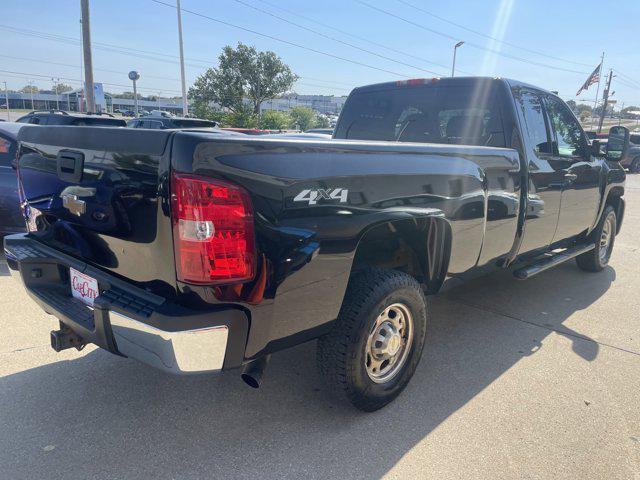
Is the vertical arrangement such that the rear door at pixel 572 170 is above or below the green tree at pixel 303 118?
below

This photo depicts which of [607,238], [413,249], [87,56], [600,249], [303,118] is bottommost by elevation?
[600,249]

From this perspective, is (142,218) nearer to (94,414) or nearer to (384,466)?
(94,414)

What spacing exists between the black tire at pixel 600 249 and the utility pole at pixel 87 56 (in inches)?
563

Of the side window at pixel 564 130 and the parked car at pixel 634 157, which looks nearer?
the side window at pixel 564 130

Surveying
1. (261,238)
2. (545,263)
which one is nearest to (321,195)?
(261,238)

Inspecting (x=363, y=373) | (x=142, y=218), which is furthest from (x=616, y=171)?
(x=142, y=218)

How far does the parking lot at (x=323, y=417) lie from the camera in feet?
7.62

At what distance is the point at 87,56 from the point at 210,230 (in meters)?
15.7

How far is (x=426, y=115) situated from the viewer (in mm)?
4164

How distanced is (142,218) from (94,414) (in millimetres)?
1319

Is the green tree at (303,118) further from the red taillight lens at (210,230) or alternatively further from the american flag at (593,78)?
the red taillight lens at (210,230)

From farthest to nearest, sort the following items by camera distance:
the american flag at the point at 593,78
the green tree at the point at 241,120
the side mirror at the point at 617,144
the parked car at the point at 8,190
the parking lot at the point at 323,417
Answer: the american flag at the point at 593,78 → the green tree at the point at 241,120 → the parked car at the point at 8,190 → the side mirror at the point at 617,144 → the parking lot at the point at 323,417

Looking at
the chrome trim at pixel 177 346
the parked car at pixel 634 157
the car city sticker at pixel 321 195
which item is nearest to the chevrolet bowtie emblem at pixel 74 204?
the chrome trim at pixel 177 346

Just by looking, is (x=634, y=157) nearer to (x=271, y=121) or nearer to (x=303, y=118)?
(x=271, y=121)
